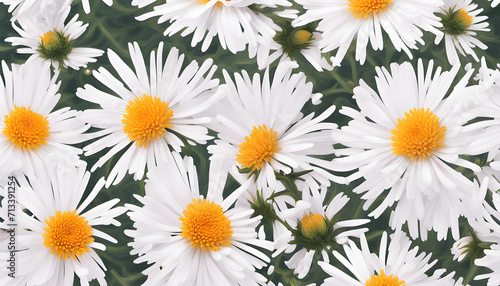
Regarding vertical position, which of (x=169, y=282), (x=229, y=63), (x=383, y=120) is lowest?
(x=169, y=282)

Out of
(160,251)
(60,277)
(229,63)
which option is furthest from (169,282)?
(229,63)

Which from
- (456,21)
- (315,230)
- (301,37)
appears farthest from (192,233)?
(456,21)

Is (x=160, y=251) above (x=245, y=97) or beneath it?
beneath

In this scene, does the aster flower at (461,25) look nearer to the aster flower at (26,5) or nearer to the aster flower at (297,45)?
the aster flower at (297,45)

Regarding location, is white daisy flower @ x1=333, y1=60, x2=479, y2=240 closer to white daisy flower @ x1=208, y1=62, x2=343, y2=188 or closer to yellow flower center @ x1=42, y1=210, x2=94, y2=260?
white daisy flower @ x1=208, y1=62, x2=343, y2=188

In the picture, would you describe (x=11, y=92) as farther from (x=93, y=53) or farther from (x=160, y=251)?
(x=160, y=251)

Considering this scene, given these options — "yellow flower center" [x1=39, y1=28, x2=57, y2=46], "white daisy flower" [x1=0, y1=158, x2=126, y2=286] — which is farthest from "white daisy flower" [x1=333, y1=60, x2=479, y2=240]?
"yellow flower center" [x1=39, y1=28, x2=57, y2=46]

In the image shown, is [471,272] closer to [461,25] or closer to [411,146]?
[411,146]
